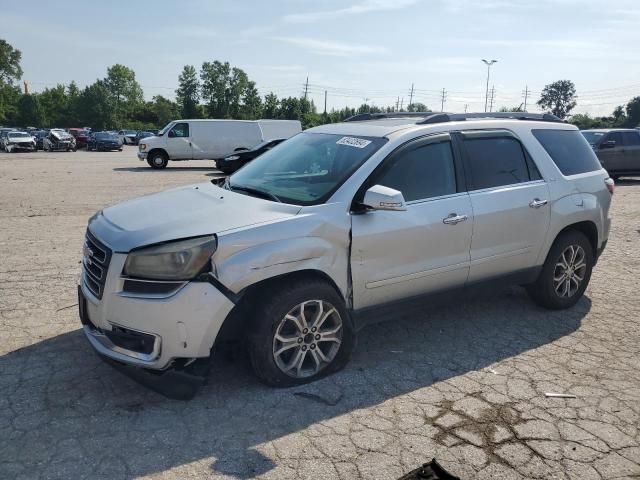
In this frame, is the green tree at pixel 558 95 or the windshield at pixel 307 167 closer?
the windshield at pixel 307 167

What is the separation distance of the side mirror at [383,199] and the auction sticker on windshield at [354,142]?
2.02ft

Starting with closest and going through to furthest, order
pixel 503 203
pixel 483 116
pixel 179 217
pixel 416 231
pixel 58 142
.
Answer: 1. pixel 179 217
2. pixel 416 231
3. pixel 503 203
4. pixel 483 116
5. pixel 58 142

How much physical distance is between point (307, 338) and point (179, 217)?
3.88 ft

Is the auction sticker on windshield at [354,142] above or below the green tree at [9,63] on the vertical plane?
below

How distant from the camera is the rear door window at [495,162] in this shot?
4.39m

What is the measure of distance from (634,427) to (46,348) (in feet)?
13.7

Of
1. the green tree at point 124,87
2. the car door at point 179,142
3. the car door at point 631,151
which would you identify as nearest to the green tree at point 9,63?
the green tree at point 124,87

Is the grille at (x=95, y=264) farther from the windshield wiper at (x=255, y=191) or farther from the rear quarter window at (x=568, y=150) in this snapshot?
the rear quarter window at (x=568, y=150)

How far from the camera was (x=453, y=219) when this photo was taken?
4.09 m

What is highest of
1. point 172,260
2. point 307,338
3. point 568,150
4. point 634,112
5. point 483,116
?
point 634,112

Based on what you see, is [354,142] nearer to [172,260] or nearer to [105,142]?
[172,260]

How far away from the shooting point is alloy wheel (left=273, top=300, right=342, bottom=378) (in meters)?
3.51

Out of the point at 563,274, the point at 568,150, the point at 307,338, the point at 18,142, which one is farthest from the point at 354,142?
the point at 18,142

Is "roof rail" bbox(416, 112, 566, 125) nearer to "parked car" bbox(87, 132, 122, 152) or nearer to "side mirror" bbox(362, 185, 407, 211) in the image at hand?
"side mirror" bbox(362, 185, 407, 211)
